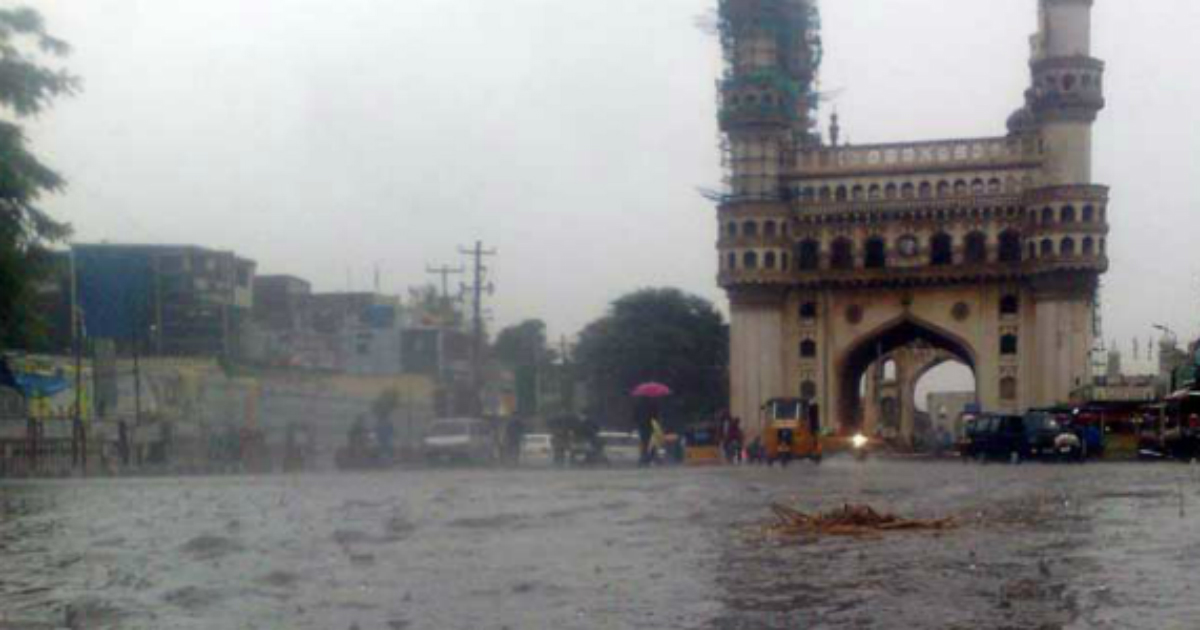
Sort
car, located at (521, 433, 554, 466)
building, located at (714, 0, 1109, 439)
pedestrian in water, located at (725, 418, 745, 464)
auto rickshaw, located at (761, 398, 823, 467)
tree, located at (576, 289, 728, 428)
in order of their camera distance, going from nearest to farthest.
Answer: auto rickshaw, located at (761, 398, 823, 467) < car, located at (521, 433, 554, 466) < pedestrian in water, located at (725, 418, 745, 464) < building, located at (714, 0, 1109, 439) < tree, located at (576, 289, 728, 428)

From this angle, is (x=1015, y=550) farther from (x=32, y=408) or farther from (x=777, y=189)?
(x=777, y=189)

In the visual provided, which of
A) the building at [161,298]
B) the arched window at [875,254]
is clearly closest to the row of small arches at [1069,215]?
the arched window at [875,254]

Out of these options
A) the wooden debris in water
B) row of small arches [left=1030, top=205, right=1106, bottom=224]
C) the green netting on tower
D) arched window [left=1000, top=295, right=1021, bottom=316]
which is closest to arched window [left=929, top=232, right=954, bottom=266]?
arched window [left=1000, top=295, right=1021, bottom=316]

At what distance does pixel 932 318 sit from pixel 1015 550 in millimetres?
56014

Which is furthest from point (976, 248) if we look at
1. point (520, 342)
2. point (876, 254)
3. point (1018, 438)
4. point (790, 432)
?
point (520, 342)

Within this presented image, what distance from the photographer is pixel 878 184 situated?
66938 mm

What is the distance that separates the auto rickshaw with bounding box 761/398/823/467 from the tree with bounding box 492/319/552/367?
A: 54874mm

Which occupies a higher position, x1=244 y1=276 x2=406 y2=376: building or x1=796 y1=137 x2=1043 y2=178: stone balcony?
x1=796 y1=137 x2=1043 y2=178: stone balcony

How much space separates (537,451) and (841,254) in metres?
22.4

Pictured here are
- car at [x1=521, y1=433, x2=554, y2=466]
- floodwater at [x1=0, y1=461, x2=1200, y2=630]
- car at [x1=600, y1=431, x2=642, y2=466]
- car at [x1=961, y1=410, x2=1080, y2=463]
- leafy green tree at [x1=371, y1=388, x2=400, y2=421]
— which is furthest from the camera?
leafy green tree at [x1=371, y1=388, x2=400, y2=421]

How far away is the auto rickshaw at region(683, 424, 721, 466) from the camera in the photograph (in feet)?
172

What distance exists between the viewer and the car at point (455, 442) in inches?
1828

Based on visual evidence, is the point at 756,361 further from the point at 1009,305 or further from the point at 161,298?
the point at 161,298

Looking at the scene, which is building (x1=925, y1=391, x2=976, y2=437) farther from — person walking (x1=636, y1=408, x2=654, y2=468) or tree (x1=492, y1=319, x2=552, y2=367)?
person walking (x1=636, y1=408, x2=654, y2=468)
